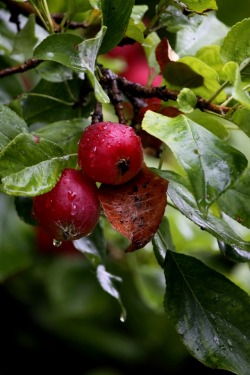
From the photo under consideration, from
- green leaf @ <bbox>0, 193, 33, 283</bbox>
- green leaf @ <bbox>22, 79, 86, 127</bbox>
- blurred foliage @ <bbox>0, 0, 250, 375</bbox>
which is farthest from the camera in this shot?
blurred foliage @ <bbox>0, 0, 250, 375</bbox>

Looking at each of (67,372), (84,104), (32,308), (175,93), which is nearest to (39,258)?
(32,308)

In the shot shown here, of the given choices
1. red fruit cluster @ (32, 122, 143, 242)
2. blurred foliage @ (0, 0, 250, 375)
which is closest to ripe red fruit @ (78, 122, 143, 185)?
red fruit cluster @ (32, 122, 143, 242)

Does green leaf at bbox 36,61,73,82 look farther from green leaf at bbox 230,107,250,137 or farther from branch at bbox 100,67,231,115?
green leaf at bbox 230,107,250,137

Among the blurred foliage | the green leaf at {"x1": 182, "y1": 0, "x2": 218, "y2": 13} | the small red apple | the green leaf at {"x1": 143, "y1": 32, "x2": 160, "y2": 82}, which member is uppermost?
the green leaf at {"x1": 182, "y1": 0, "x2": 218, "y2": 13}

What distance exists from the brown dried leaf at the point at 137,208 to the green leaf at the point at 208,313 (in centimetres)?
13

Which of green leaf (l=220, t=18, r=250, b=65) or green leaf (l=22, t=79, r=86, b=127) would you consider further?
green leaf (l=22, t=79, r=86, b=127)

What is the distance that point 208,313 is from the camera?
77 centimetres

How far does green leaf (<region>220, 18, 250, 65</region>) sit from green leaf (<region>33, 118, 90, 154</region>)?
0.66 feet

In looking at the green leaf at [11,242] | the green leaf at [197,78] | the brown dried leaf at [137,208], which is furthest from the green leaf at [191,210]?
the green leaf at [11,242]

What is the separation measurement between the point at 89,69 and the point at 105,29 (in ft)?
0.14

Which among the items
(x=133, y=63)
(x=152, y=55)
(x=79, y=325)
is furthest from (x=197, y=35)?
(x=79, y=325)

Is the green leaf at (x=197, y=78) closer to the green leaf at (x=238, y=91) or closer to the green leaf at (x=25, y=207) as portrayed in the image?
the green leaf at (x=238, y=91)

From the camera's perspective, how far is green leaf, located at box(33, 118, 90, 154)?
30.7 inches

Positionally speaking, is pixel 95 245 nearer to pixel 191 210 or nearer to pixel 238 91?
pixel 191 210
